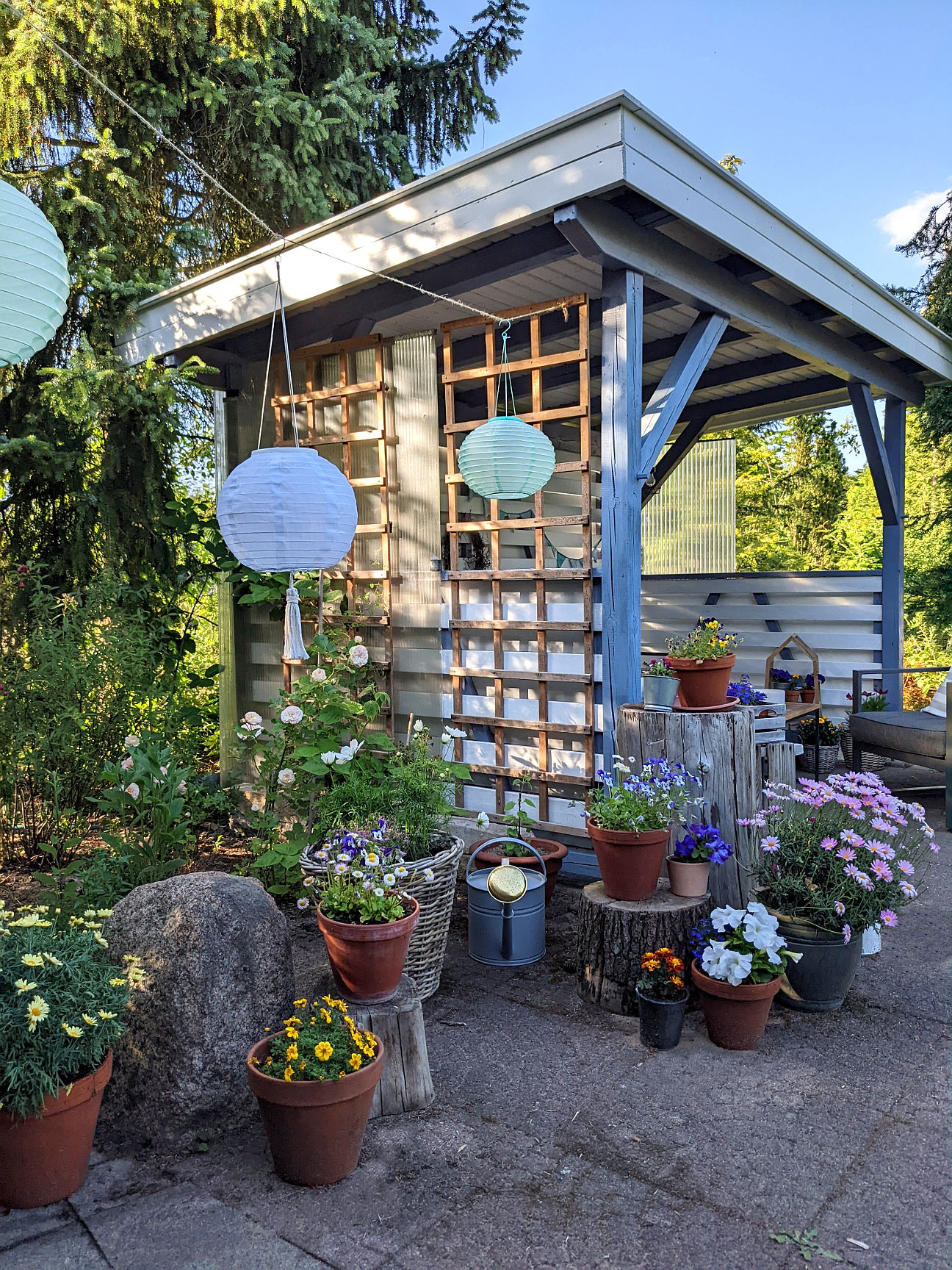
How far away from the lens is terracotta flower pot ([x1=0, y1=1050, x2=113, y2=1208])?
5.96 ft

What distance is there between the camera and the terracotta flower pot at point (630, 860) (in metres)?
2.85

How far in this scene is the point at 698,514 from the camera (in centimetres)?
799

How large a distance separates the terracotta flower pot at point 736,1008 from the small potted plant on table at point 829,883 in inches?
9.6

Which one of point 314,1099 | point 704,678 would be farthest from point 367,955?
point 704,678

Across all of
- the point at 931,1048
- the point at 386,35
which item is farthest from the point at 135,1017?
the point at 386,35

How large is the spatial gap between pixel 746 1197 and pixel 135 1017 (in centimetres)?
149

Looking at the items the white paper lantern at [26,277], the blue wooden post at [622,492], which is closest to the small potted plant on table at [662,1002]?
the blue wooden post at [622,492]

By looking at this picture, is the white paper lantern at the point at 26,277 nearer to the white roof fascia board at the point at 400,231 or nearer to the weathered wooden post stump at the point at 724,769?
the white roof fascia board at the point at 400,231

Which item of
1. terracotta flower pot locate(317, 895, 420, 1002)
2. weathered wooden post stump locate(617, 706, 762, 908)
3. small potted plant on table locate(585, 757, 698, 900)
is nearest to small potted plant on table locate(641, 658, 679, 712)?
weathered wooden post stump locate(617, 706, 762, 908)

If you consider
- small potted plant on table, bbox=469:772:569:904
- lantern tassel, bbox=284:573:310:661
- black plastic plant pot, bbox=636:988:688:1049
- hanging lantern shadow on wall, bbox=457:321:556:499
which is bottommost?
black plastic plant pot, bbox=636:988:688:1049

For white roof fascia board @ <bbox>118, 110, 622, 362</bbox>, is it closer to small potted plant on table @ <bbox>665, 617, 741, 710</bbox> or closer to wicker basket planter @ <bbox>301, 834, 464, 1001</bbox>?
small potted plant on table @ <bbox>665, 617, 741, 710</bbox>

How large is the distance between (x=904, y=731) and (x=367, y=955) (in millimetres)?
3775

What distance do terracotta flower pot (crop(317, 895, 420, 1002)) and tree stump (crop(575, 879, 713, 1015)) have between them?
0.75 m

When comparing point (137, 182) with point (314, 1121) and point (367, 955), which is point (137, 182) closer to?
point (367, 955)
